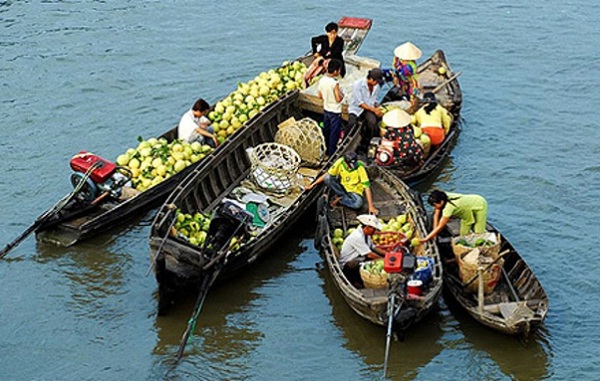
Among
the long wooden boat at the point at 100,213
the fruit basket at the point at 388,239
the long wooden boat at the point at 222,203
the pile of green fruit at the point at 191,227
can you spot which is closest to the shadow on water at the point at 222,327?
the long wooden boat at the point at 222,203

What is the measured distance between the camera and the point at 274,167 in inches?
583

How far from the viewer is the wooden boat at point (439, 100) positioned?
15672 millimetres

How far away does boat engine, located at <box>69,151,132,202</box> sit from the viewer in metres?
14.1

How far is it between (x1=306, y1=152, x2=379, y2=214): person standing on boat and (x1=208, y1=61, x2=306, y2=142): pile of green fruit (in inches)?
98.9

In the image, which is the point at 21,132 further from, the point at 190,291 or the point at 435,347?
the point at 435,347

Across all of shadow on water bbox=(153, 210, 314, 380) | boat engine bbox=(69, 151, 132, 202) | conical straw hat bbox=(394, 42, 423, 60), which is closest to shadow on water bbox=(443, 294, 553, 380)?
shadow on water bbox=(153, 210, 314, 380)

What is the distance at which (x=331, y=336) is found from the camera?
1276 cm

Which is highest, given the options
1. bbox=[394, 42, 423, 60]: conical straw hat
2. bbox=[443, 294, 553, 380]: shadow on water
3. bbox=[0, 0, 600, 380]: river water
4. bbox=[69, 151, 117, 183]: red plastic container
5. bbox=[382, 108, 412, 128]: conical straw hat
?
bbox=[394, 42, 423, 60]: conical straw hat

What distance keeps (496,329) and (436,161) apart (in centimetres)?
473

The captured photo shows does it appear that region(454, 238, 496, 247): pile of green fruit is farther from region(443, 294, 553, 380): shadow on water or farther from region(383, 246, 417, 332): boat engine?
region(443, 294, 553, 380): shadow on water

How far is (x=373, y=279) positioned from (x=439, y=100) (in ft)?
20.5

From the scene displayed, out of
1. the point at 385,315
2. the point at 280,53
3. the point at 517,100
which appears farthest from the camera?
the point at 280,53

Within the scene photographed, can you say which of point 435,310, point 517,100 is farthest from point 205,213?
point 517,100

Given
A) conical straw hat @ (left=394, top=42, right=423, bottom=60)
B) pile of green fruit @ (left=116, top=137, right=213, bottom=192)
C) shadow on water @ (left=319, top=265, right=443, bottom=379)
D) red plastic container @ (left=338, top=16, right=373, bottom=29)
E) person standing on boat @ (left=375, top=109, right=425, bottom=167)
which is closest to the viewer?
shadow on water @ (left=319, top=265, right=443, bottom=379)
